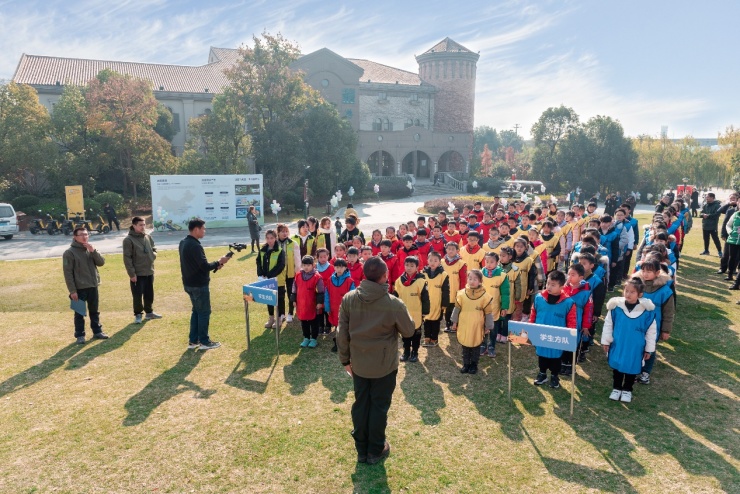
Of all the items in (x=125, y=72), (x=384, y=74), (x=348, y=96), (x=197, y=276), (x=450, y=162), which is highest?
(x=384, y=74)

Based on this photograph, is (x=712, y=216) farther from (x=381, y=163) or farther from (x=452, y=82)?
(x=452, y=82)

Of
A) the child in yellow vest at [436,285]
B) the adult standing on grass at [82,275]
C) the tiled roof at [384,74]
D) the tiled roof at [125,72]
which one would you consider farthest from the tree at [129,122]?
the child in yellow vest at [436,285]

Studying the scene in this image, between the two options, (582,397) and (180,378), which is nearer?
(582,397)

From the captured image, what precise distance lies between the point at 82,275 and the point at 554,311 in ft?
26.3

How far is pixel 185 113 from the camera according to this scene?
49188 millimetres

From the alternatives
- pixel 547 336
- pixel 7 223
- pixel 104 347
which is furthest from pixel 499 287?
pixel 7 223

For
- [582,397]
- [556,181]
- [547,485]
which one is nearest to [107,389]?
[547,485]

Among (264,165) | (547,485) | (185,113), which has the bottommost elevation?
(547,485)

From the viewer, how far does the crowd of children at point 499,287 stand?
656 centimetres

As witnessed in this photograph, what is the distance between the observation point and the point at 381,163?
2296 inches

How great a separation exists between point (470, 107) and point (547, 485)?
206 feet

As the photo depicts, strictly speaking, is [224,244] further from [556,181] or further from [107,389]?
[556,181]

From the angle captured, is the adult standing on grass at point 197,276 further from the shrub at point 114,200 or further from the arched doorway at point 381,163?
the arched doorway at point 381,163

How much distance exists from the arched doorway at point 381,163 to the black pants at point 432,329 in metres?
50.2
